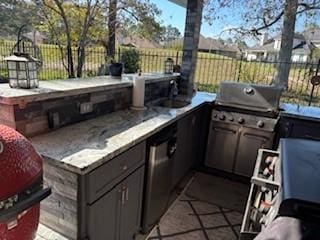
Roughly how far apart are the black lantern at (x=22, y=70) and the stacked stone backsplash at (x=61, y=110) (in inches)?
6.3

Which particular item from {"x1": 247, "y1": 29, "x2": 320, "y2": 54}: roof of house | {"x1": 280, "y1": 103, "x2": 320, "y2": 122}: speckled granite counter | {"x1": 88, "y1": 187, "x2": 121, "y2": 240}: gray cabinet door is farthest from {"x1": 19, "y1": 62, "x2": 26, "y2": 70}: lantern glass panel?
{"x1": 247, "y1": 29, "x2": 320, "y2": 54}: roof of house

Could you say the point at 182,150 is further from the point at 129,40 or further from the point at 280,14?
the point at 280,14

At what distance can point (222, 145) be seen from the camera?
10.2 ft

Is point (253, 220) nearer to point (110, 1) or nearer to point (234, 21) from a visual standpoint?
point (110, 1)

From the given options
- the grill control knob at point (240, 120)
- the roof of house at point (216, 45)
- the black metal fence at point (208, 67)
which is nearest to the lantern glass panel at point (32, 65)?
the grill control knob at point (240, 120)

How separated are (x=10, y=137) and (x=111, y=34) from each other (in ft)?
20.9

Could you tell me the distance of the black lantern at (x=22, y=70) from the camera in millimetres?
1493

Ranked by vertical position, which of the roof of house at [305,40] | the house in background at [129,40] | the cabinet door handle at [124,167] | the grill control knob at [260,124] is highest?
the roof of house at [305,40]

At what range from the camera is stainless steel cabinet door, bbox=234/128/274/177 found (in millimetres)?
2844

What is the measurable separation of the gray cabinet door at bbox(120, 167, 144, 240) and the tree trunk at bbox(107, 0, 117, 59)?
5.06 meters

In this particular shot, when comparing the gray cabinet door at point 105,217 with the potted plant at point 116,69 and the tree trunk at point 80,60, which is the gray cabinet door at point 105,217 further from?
the tree trunk at point 80,60

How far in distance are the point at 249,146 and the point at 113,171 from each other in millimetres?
1937

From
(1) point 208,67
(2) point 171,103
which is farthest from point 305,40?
(2) point 171,103


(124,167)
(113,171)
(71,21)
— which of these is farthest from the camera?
(71,21)
